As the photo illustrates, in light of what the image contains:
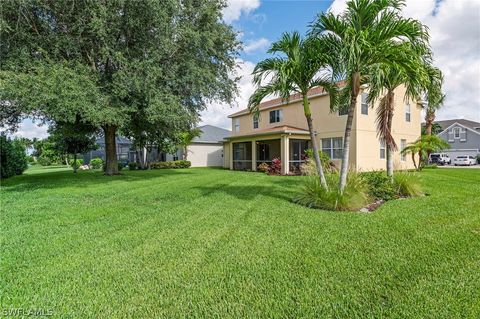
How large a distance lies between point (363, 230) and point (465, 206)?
4.15 metres

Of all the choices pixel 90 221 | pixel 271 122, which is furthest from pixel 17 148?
pixel 271 122

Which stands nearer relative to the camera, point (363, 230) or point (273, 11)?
point (363, 230)

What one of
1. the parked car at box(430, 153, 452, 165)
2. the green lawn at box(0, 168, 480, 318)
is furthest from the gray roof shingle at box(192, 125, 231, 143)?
the parked car at box(430, 153, 452, 165)

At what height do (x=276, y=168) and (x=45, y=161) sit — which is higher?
(x=45, y=161)

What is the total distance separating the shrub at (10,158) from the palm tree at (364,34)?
62.0ft

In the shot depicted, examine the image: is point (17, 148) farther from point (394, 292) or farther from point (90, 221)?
point (394, 292)

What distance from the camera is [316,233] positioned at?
541 cm

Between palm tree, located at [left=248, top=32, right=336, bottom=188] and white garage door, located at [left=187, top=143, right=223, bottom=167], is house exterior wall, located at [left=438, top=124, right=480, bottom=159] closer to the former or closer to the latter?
white garage door, located at [left=187, top=143, right=223, bottom=167]

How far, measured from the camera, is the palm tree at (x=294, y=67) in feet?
25.9

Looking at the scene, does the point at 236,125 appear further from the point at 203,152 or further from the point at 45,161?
the point at 45,161

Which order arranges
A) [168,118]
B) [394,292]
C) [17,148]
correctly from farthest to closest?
[17,148] → [168,118] → [394,292]

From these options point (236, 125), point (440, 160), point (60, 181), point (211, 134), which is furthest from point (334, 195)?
point (440, 160)

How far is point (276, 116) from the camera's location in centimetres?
2434

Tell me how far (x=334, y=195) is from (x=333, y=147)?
13000mm
